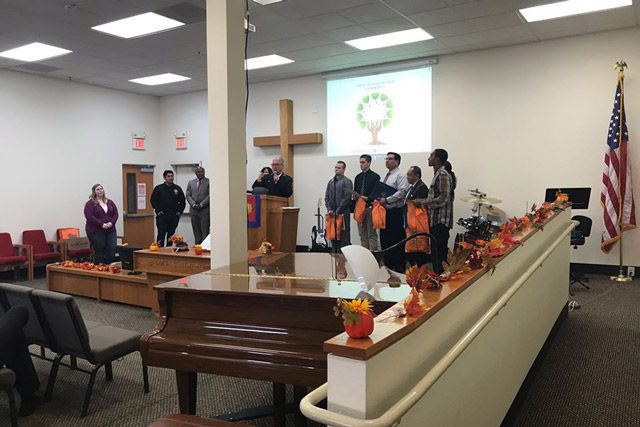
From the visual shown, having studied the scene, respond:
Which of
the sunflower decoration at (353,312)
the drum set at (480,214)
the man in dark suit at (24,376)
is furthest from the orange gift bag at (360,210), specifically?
the sunflower decoration at (353,312)

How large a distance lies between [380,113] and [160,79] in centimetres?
422

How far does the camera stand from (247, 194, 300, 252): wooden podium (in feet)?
18.6

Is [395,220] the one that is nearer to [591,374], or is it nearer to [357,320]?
[591,374]

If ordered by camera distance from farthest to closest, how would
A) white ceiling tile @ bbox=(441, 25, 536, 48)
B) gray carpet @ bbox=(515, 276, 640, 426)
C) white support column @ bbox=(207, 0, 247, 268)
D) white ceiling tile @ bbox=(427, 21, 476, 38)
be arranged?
1. white ceiling tile @ bbox=(441, 25, 536, 48)
2. white ceiling tile @ bbox=(427, 21, 476, 38)
3. white support column @ bbox=(207, 0, 247, 268)
4. gray carpet @ bbox=(515, 276, 640, 426)

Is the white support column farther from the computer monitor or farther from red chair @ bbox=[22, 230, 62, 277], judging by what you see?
red chair @ bbox=[22, 230, 62, 277]

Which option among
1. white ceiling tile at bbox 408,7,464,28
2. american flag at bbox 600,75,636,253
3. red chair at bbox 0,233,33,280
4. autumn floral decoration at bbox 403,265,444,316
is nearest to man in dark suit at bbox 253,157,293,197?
white ceiling tile at bbox 408,7,464,28

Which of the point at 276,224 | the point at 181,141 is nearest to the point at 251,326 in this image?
the point at 276,224

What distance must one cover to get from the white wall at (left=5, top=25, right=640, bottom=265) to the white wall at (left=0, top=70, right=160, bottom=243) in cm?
2

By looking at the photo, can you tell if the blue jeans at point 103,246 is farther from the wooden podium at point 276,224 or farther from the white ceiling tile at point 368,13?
the white ceiling tile at point 368,13

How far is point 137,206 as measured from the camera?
1084cm

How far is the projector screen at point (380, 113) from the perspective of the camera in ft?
26.7

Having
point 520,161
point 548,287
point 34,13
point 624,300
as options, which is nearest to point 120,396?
point 548,287

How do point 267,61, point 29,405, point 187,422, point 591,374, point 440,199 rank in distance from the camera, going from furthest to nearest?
point 267,61, point 440,199, point 591,374, point 29,405, point 187,422

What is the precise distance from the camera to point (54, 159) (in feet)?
29.5
